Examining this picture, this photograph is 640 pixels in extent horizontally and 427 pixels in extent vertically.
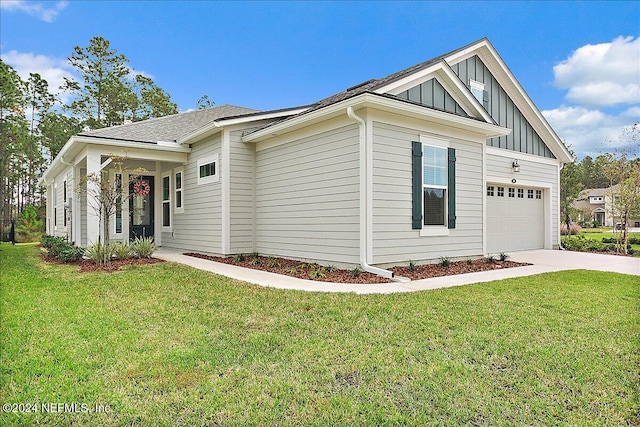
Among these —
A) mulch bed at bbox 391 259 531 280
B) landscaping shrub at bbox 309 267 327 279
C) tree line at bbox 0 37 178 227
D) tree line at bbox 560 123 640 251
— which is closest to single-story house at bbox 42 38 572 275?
mulch bed at bbox 391 259 531 280

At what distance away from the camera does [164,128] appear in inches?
485

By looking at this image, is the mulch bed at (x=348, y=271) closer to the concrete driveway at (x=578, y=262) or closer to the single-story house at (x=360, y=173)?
the single-story house at (x=360, y=173)

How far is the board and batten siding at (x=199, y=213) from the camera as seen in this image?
10023 millimetres

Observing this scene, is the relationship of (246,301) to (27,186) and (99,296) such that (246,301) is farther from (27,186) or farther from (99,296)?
(27,186)

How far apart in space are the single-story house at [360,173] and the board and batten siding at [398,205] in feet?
0.10

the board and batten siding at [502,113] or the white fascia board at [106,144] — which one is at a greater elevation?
the board and batten siding at [502,113]

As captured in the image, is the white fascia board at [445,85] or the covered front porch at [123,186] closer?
the white fascia board at [445,85]

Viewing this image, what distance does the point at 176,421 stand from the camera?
2371 mm

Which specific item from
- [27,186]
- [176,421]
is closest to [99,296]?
[176,421]

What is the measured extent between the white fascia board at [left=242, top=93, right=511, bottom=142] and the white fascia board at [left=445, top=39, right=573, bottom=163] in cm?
288

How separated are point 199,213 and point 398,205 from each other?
5.87m

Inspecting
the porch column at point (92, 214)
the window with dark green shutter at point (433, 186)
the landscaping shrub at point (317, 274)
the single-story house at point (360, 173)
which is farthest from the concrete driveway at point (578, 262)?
the porch column at point (92, 214)

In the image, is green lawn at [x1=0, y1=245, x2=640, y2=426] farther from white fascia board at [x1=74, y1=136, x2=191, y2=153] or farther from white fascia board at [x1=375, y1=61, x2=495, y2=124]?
white fascia board at [x1=74, y1=136, x2=191, y2=153]

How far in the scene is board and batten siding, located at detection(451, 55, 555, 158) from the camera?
11438mm
